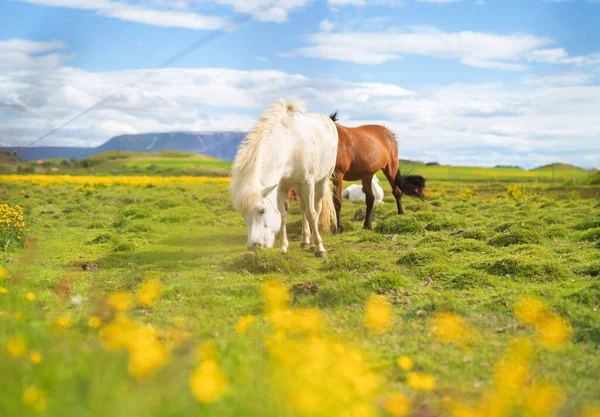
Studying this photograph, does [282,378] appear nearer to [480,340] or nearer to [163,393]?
[163,393]

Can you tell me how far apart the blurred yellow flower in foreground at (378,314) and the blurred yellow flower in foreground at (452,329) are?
19.6 inches

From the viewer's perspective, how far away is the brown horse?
14.4 m

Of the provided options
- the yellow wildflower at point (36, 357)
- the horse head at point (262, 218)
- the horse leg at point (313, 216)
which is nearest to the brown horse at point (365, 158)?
the horse leg at point (313, 216)

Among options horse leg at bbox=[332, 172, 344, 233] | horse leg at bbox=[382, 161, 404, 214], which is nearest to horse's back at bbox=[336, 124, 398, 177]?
horse leg at bbox=[332, 172, 344, 233]

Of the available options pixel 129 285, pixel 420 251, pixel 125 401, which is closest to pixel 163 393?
pixel 125 401

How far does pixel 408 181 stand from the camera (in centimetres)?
1797

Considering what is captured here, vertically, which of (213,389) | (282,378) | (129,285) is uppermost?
(213,389)

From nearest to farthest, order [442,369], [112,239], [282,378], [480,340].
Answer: [282,378], [442,369], [480,340], [112,239]

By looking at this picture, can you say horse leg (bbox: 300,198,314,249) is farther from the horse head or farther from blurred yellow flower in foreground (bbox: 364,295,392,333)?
blurred yellow flower in foreground (bbox: 364,295,392,333)

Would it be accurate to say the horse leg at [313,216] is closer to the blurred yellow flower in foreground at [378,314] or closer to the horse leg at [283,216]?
the horse leg at [283,216]

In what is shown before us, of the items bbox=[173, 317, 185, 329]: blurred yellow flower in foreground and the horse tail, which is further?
the horse tail

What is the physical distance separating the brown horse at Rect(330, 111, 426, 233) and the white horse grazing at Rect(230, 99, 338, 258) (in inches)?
52.3

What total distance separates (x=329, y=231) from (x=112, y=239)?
4948 millimetres

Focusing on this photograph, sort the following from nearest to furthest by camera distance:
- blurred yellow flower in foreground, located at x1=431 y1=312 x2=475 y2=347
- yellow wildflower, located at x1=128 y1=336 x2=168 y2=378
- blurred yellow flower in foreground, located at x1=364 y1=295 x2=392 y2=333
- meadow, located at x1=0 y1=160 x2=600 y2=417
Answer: yellow wildflower, located at x1=128 y1=336 x2=168 y2=378 → meadow, located at x1=0 y1=160 x2=600 y2=417 → blurred yellow flower in foreground, located at x1=364 y1=295 x2=392 y2=333 → blurred yellow flower in foreground, located at x1=431 y1=312 x2=475 y2=347
